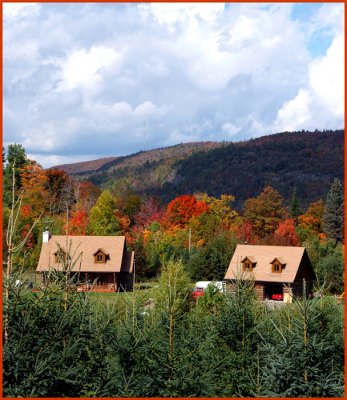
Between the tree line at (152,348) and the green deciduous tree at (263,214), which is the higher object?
the green deciduous tree at (263,214)

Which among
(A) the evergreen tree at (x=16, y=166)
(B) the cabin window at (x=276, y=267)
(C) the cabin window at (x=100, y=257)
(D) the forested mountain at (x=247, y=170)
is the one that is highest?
(D) the forested mountain at (x=247, y=170)

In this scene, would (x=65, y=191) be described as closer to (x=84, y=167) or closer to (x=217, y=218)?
(x=217, y=218)

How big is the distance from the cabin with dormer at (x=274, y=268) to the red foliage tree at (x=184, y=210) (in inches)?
839

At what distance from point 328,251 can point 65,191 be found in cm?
3410

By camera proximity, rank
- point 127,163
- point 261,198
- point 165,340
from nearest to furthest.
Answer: point 165,340 → point 261,198 → point 127,163

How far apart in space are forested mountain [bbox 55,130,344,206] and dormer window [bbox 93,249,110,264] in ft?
238

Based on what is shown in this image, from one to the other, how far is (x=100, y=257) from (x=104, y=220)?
6571mm

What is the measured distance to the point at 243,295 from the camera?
17.7 meters

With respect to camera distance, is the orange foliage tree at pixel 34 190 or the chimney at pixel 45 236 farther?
the orange foliage tree at pixel 34 190

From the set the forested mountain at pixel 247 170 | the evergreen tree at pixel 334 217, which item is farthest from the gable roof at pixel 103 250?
the forested mountain at pixel 247 170

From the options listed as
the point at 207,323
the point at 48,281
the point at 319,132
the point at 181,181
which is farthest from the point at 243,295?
the point at 319,132

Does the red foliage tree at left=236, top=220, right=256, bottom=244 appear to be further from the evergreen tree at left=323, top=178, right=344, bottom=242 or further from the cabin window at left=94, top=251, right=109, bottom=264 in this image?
the cabin window at left=94, top=251, right=109, bottom=264

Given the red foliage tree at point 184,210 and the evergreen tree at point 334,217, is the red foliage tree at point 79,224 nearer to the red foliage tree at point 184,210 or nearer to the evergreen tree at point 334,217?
the red foliage tree at point 184,210

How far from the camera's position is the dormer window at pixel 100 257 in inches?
2141
